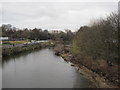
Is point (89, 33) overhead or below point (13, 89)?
overhead

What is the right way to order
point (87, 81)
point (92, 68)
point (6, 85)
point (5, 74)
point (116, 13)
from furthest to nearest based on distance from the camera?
point (92, 68) → point (5, 74) → point (116, 13) → point (87, 81) → point (6, 85)

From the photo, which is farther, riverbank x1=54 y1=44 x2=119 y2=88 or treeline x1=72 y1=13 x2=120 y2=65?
treeline x1=72 y1=13 x2=120 y2=65

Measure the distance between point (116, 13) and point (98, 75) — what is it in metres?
6.26

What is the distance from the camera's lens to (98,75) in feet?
48.4

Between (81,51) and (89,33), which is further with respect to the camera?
(81,51)

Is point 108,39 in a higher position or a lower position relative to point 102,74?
higher

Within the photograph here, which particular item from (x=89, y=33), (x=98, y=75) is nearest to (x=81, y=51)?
(x=89, y=33)

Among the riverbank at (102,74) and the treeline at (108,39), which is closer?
the riverbank at (102,74)

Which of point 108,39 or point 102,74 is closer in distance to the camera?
point 108,39

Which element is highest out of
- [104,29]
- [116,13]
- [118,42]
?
[116,13]

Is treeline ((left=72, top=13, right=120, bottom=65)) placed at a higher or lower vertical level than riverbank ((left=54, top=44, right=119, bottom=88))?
higher

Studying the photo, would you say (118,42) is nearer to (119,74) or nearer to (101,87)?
(119,74)

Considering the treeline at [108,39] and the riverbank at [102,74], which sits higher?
the treeline at [108,39]

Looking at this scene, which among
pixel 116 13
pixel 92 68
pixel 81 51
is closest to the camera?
pixel 116 13
